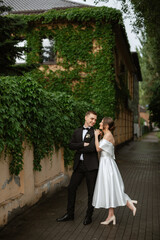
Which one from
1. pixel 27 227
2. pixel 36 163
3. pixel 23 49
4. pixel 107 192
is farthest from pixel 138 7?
pixel 27 227

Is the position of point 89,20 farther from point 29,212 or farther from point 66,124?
point 29,212

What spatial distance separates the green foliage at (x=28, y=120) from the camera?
512 centimetres

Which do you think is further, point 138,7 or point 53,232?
point 138,7

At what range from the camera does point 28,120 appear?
6.04 metres

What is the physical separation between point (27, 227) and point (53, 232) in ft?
1.72

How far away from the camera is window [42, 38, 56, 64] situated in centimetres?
1836

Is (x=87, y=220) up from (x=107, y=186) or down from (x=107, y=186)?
down

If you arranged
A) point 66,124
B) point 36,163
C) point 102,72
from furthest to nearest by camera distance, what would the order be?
point 102,72 → point 66,124 → point 36,163

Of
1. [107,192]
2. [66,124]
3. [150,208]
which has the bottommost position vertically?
[150,208]

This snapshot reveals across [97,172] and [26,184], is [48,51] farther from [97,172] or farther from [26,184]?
[97,172]

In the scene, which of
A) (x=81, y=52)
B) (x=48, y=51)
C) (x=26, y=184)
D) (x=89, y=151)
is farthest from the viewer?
(x=48, y=51)

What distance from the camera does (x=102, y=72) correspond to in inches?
675

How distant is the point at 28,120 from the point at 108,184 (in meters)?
2.03

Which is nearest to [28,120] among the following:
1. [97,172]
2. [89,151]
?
[89,151]
